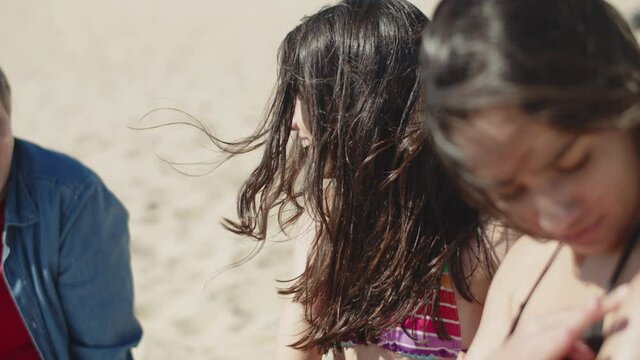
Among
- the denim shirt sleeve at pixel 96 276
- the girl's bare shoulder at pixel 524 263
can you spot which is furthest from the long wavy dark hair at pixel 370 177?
the denim shirt sleeve at pixel 96 276

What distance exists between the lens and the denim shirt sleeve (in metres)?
2.38

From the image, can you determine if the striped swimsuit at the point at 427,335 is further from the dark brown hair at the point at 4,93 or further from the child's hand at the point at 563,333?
the dark brown hair at the point at 4,93

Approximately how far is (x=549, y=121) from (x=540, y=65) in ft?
0.24

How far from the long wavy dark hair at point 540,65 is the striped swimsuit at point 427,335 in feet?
2.54

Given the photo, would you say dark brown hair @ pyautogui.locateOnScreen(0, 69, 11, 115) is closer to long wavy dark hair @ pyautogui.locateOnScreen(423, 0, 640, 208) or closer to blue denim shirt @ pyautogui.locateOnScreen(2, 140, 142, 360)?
blue denim shirt @ pyautogui.locateOnScreen(2, 140, 142, 360)

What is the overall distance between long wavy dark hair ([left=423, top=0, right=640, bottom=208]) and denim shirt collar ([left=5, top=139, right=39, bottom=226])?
4.84 ft

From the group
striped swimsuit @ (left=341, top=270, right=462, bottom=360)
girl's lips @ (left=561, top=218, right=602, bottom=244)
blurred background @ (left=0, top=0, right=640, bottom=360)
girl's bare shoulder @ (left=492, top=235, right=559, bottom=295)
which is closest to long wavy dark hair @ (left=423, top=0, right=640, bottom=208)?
girl's lips @ (left=561, top=218, right=602, bottom=244)

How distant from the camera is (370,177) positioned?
185 cm

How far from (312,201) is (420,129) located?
0.31 metres

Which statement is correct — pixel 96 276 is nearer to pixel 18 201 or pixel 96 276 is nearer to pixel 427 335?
pixel 18 201

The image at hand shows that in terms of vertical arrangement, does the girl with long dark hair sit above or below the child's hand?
above

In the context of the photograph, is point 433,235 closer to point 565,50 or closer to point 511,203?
point 511,203

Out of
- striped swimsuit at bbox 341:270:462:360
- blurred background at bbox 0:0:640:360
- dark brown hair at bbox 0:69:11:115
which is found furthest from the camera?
blurred background at bbox 0:0:640:360

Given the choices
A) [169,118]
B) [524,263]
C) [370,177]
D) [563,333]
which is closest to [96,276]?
[370,177]
